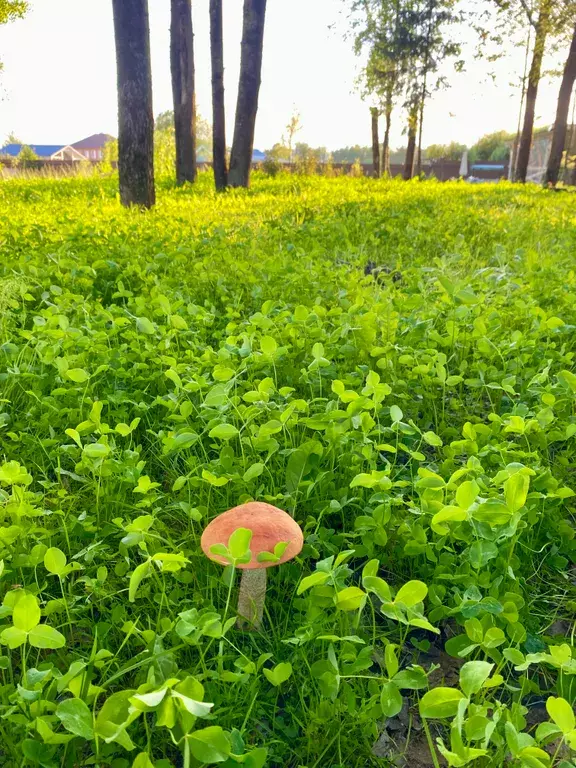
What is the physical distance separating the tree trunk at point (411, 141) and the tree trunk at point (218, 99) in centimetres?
1148

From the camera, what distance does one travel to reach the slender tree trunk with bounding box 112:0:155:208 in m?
7.78

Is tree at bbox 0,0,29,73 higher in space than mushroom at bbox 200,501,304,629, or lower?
higher

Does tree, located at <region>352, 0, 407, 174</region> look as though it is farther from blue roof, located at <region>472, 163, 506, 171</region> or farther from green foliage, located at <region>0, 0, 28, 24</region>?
blue roof, located at <region>472, 163, 506, 171</region>

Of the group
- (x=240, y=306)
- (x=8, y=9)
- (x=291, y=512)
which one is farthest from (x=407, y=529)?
(x=8, y=9)

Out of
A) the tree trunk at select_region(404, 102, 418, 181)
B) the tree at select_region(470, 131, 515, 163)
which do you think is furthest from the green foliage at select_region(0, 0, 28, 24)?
the tree at select_region(470, 131, 515, 163)

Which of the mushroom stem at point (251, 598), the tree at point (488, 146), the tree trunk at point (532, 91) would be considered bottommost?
the mushroom stem at point (251, 598)

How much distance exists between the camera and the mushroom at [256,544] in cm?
166

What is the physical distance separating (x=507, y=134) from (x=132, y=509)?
107770mm

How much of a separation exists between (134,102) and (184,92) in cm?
750

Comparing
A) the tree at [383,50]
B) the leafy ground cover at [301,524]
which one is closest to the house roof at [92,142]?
the tree at [383,50]

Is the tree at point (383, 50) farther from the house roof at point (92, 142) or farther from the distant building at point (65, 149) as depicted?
the house roof at point (92, 142)

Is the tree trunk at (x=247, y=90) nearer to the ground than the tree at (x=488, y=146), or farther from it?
nearer to the ground

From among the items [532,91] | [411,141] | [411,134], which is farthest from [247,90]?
[411,134]

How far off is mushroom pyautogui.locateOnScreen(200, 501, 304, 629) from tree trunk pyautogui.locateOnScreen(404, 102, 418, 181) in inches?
977
